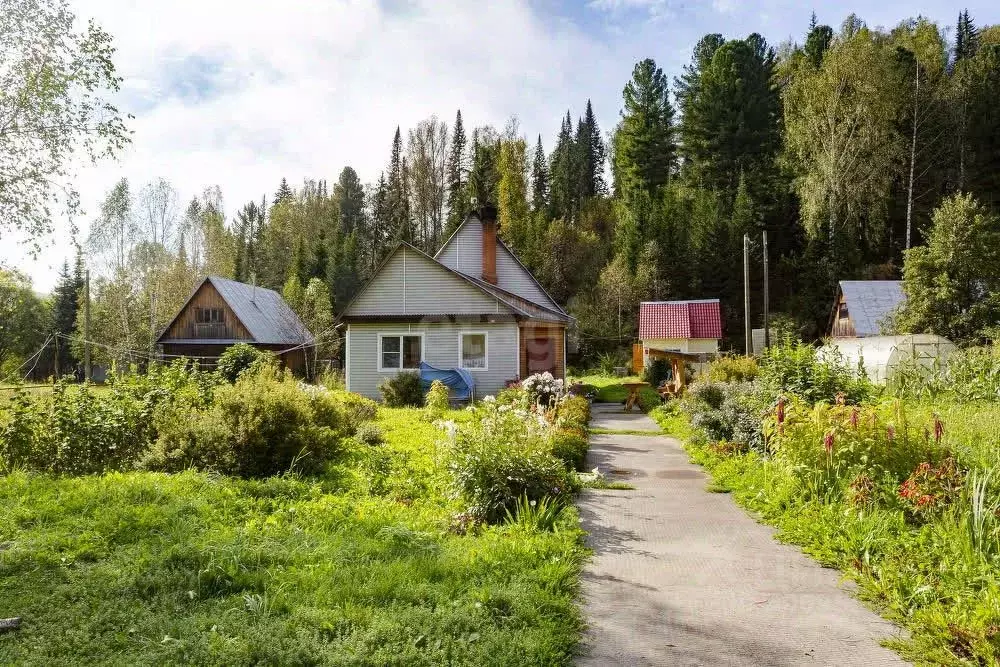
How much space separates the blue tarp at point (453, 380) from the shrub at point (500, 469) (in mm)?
10730

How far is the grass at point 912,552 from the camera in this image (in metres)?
3.54

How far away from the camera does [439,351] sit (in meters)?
18.9

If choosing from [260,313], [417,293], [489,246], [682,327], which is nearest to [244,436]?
[417,293]

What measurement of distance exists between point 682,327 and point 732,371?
53.1ft

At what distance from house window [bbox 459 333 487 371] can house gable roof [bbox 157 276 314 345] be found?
14699mm

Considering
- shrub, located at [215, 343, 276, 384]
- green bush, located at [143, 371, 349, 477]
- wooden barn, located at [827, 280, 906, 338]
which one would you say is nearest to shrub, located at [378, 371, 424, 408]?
shrub, located at [215, 343, 276, 384]

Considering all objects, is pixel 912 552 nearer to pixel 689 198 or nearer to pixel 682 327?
pixel 682 327

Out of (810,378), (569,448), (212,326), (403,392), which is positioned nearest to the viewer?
(569,448)

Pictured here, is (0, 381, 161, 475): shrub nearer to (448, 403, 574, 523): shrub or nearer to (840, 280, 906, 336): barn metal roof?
(448, 403, 574, 523): shrub

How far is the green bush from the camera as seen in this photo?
7.82 metres

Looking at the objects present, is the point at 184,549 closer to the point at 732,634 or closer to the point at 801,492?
the point at 732,634

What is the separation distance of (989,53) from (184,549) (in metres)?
45.5

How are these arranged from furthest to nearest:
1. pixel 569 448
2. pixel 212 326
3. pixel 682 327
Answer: pixel 682 327 → pixel 212 326 → pixel 569 448

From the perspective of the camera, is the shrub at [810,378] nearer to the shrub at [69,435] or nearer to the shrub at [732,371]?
the shrub at [732,371]
